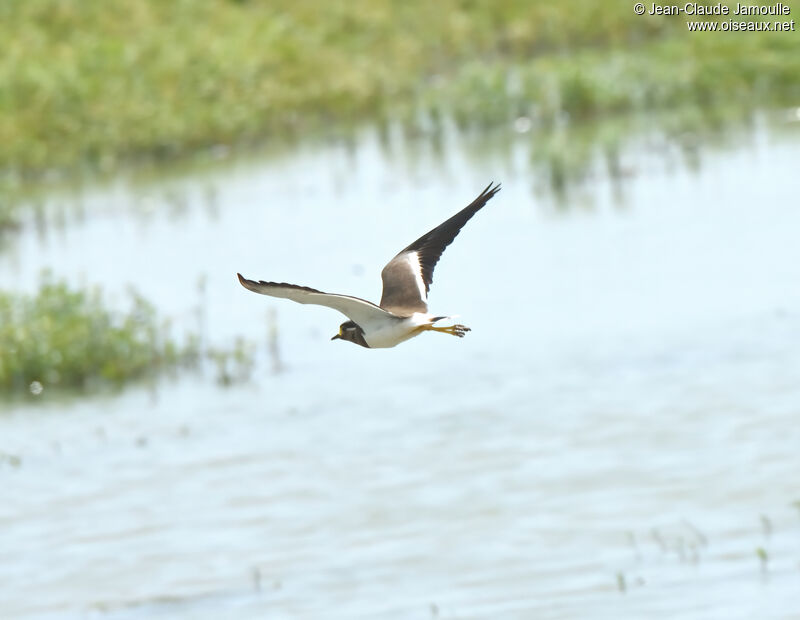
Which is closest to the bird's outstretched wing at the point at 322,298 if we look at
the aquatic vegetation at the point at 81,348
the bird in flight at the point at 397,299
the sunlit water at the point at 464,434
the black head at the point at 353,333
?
the bird in flight at the point at 397,299

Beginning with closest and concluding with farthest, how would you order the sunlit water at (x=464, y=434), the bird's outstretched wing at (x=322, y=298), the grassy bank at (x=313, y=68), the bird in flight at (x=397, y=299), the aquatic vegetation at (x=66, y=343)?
the bird's outstretched wing at (x=322, y=298), the bird in flight at (x=397, y=299), the sunlit water at (x=464, y=434), the aquatic vegetation at (x=66, y=343), the grassy bank at (x=313, y=68)

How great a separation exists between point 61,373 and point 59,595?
3.65 m

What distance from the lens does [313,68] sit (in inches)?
1020

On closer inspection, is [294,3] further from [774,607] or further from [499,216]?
[774,607]

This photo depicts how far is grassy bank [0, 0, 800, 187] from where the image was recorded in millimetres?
23312

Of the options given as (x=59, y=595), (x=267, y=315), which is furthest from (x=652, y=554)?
(x=267, y=315)

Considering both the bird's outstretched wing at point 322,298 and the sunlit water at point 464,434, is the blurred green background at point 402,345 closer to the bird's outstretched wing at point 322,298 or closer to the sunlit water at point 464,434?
the sunlit water at point 464,434

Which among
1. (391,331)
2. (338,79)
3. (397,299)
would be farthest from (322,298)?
(338,79)

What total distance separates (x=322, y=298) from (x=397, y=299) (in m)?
1.06

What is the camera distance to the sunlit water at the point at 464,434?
9914 mm

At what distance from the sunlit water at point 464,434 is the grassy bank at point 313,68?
4.08 metres

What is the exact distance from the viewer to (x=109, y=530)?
11391 millimetres

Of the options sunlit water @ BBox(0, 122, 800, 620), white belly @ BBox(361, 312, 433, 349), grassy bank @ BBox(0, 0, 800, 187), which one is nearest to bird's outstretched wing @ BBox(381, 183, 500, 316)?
white belly @ BBox(361, 312, 433, 349)

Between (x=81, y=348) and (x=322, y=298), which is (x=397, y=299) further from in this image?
(x=81, y=348)
